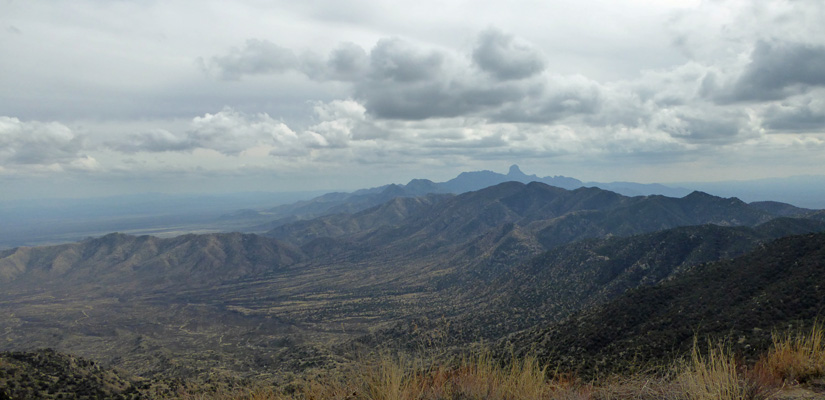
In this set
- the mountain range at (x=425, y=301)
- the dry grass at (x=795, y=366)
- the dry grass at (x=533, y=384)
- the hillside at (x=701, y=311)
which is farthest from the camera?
the mountain range at (x=425, y=301)

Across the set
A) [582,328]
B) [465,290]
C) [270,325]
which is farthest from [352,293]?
[582,328]

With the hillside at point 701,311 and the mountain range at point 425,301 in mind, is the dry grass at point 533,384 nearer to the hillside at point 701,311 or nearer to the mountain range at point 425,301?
the mountain range at point 425,301

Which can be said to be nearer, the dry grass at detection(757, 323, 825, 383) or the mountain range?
the dry grass at detection(757, 323, 825, 383)

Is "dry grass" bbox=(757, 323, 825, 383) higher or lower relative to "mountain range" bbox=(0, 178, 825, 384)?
higher

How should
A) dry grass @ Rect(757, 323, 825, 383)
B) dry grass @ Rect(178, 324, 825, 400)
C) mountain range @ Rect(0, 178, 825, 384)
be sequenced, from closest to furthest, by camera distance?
dry grass @ Rect(178, 324, 825, 400)
dry grass @ Rect(757, 323, 825, 383)
mountain range @ Rect(0, 178, 825, 384)

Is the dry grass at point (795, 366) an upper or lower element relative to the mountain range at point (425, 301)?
upper

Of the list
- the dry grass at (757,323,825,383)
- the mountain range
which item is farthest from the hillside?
the dry grass at (757,323,825,383)

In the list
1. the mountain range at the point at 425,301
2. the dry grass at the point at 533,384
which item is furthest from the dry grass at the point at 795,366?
the mountain range at the point at 425,301

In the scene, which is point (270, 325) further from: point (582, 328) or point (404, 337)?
point (582, 328)

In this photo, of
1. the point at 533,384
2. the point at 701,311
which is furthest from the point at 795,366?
the point at 701,311

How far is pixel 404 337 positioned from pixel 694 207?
174 metres

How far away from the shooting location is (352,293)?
160m

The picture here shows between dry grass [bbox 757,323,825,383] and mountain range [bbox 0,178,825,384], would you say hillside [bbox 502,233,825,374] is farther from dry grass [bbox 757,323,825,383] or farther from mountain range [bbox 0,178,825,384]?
dry grass [bbox 757,323,825,383]

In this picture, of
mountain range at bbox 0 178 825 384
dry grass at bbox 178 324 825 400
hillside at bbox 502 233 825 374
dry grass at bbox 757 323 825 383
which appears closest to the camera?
dry grass at bbox 178 324 825 400
